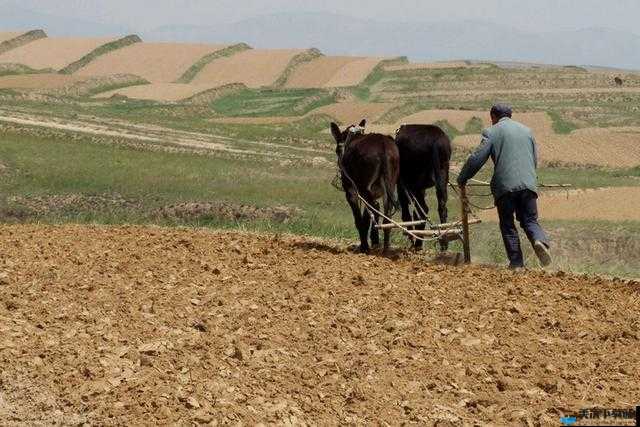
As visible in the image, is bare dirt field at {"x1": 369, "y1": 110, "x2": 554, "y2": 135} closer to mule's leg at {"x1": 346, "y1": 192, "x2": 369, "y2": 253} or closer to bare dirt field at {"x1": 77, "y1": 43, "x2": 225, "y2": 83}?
bare dirt field at {"x1": 77, "y1": 43, "x2": 225, "y2": 83}

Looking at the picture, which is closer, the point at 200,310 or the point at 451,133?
the point at 200,310

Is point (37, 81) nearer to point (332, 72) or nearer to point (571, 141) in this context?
point (332, 72)

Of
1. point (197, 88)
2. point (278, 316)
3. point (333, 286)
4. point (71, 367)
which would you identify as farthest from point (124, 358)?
point (197, 88)

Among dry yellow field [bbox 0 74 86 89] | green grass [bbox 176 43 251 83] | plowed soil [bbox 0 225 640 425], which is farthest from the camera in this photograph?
green grass [bbox 176 43 251 83]

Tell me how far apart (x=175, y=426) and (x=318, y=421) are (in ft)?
3.17

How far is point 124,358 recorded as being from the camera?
8.16 meters

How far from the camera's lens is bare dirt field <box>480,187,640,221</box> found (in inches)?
965

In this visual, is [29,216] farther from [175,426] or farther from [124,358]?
[175,426]

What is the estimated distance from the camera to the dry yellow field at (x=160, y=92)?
70188mm

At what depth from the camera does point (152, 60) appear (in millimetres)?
89438

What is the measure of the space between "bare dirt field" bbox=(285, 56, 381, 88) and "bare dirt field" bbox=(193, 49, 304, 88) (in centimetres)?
175

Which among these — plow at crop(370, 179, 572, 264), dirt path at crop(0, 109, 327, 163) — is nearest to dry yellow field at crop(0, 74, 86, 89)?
dirt path at crop(0, 109, 327, 163)

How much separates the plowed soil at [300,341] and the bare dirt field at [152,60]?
73007 millimetres

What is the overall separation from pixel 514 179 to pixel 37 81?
2528 inches
